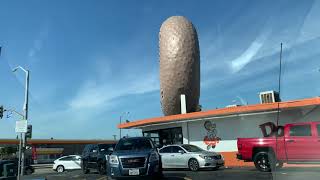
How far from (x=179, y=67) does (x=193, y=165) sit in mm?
23525

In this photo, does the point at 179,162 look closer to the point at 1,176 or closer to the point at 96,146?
Result: the point at 96,146

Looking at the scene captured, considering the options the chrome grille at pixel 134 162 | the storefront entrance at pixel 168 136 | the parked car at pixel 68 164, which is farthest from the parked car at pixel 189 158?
the parked car at pixel 68 164

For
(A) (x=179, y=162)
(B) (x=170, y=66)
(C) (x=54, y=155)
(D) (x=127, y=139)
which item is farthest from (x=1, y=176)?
(C) (x=54, y=155)

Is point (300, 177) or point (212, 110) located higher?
point (212, 110)

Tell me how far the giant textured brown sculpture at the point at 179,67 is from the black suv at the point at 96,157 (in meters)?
18.5

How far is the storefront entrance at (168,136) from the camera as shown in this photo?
34303 millimetres

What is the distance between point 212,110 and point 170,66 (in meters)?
16.5

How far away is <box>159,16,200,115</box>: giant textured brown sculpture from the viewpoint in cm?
4462

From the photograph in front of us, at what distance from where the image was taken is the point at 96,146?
26469 millimetres

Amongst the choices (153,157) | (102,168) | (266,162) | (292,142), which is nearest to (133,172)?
(153,157)

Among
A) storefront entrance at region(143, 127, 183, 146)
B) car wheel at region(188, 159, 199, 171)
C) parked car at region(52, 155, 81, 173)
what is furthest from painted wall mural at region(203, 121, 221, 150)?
parked car at region(52, 155, 81, 173)

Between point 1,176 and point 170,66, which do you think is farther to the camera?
point 170,66

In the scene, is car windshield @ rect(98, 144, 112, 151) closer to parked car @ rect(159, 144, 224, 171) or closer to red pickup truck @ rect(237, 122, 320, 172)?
parked car @ rect(159, 144, 224, 171)

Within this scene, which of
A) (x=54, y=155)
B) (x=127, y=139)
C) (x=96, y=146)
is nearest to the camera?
(x=127, y=139)
